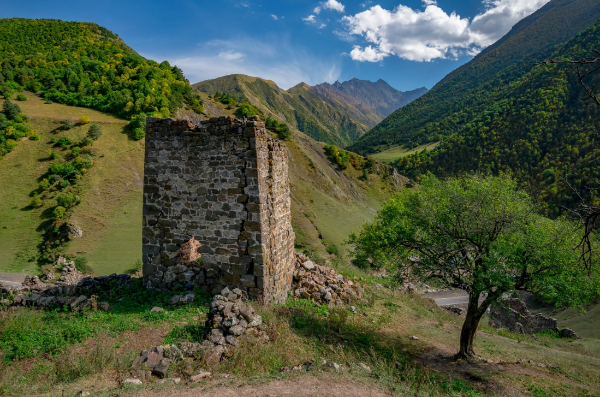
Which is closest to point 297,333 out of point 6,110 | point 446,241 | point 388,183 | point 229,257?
point 229,257

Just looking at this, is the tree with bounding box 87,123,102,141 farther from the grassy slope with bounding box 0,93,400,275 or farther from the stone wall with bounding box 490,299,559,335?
the stone wall with bounding box 490,299,559,335

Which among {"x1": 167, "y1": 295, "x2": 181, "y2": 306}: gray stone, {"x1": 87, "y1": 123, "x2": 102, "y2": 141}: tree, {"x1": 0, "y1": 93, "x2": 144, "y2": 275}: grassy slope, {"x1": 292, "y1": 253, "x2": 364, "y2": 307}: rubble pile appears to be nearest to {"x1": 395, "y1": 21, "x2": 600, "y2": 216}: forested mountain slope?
{"x1": 292, "y1": 253, "x2": 364, "y2": 307}: rubble pile

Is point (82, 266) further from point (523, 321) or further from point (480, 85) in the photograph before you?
point (480, 85)

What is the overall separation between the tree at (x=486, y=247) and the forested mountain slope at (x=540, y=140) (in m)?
36.9

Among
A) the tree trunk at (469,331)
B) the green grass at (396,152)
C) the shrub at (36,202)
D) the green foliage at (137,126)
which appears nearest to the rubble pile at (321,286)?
the tree trunk at (469,331)

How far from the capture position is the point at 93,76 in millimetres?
47125

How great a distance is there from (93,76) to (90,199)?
2909 centimetres

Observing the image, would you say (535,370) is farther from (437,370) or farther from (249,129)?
(249,129)

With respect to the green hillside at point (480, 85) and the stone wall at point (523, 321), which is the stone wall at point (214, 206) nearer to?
the stone wall at point (523, 321)

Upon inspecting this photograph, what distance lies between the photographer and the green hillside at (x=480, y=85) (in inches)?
3661

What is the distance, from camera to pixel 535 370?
27.1 feet

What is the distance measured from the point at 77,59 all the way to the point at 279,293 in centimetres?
6482

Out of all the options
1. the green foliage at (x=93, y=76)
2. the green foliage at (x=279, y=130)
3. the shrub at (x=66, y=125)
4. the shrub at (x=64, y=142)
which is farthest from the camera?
the green foliage at (x=279, y=130)

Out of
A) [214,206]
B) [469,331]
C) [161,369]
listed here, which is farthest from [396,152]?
[161,369]
